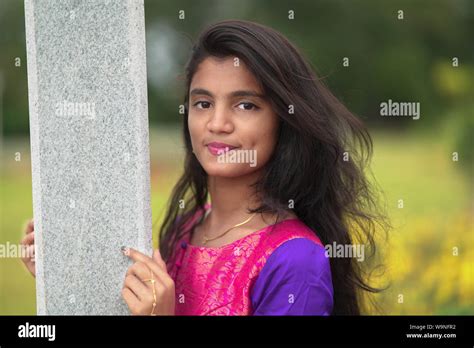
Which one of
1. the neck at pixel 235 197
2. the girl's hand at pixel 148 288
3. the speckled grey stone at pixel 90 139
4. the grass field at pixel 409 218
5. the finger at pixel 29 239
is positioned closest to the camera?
the girl's hand at pixel 148 288

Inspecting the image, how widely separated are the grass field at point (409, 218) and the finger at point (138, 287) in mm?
901

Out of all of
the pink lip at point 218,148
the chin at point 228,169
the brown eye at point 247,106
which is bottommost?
the chin at point 228,169

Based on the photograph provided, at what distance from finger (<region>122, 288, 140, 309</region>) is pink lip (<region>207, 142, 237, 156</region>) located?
0.54 metres

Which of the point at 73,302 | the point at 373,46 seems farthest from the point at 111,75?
the point at 373,46

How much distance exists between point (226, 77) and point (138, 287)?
2.45 feet

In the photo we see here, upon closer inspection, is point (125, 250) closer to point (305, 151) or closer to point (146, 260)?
point (146, 260)

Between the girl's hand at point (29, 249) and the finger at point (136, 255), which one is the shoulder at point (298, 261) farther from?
the girl's hand at point (29, 249)

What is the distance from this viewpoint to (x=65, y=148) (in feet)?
6.89

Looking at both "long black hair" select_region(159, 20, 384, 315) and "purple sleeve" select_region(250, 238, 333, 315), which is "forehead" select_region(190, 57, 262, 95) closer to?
"long black hair" select_region(159, 20, 384, 315)

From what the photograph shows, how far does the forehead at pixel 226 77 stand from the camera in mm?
2080

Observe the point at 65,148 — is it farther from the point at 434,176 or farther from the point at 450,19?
the point at 450,19

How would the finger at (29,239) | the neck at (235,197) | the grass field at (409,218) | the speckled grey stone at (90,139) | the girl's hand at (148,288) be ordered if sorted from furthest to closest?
the grass field at (409,218), the finger at (29,239), the neck at (235,197), the speckled grey stone at (90,139), the girl's hand at (148,288)

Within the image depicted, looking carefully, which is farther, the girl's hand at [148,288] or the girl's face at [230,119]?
the girl's face at [230,119]

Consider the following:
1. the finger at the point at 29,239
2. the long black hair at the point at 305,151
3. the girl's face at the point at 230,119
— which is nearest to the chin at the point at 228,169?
the girl's face at the point at 230,119
